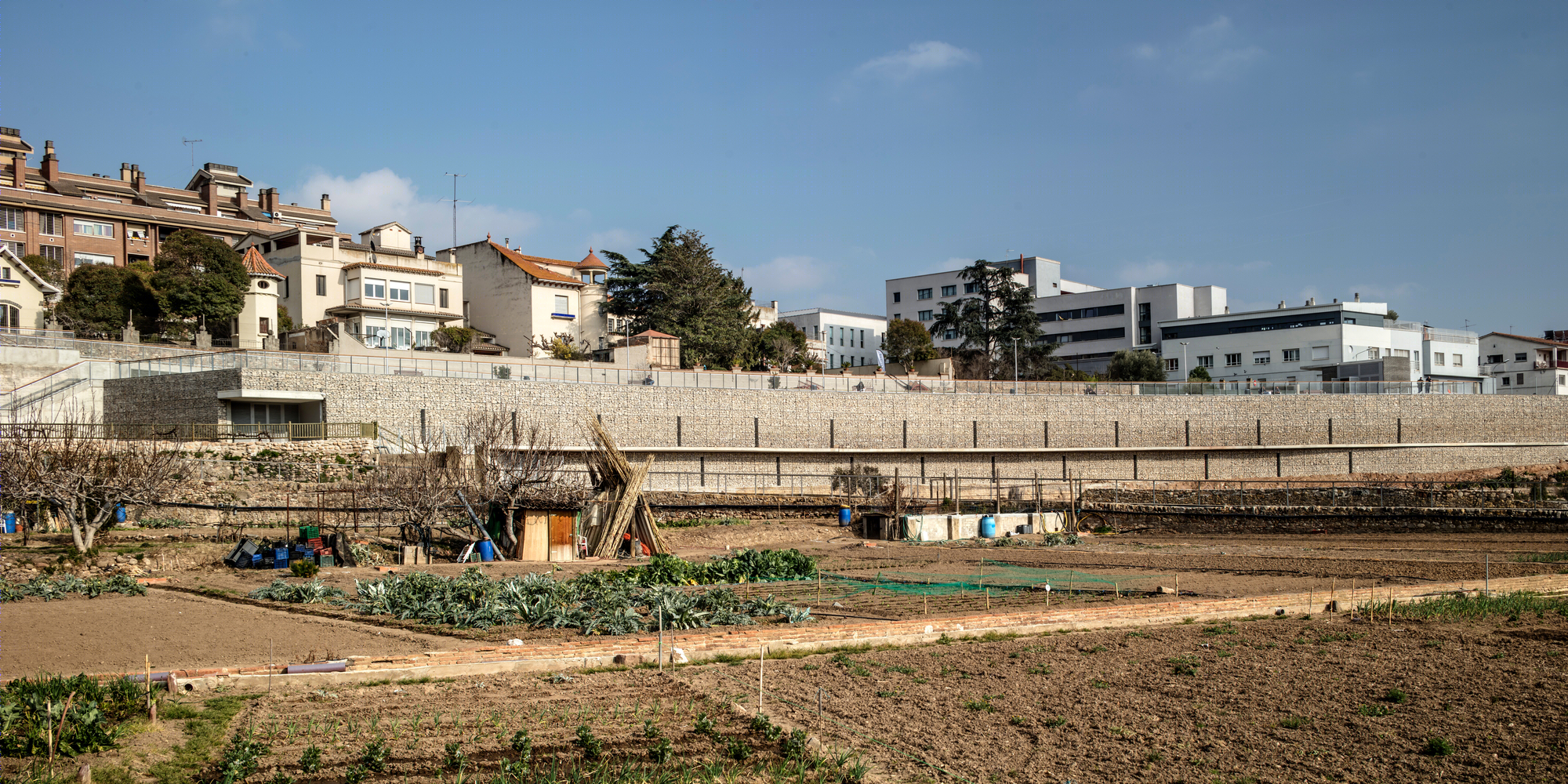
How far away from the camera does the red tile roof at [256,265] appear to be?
5453 centimetres

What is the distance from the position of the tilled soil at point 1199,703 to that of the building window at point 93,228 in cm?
6530

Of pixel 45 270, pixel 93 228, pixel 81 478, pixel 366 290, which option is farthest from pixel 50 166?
pixel 81 478

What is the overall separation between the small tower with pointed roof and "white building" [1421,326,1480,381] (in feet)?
249

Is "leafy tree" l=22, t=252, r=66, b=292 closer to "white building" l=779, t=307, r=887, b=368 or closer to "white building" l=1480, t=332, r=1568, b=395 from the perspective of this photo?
"white building" l=779, t=307, r=887, b=368

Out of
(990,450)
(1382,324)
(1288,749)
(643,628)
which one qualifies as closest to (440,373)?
(990,450)

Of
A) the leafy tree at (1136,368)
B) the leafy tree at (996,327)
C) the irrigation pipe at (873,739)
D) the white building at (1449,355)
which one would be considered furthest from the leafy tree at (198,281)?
the white building at (1449,355)

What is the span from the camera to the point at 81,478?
2356cm

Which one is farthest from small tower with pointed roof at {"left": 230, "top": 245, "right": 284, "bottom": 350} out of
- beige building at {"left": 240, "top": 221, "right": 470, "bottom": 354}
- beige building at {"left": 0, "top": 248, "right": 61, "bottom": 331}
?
beige building at {"left": 0, "top": 248, "right": 61, "bottom": 331}

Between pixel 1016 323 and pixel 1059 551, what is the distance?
165ft

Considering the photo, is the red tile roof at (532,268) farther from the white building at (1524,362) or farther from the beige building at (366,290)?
the white building at (1524,362)

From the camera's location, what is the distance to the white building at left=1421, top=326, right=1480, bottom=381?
81688mm

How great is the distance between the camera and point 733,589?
2047 cm

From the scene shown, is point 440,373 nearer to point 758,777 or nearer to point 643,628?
point 643,628

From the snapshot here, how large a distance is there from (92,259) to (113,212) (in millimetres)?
2991
